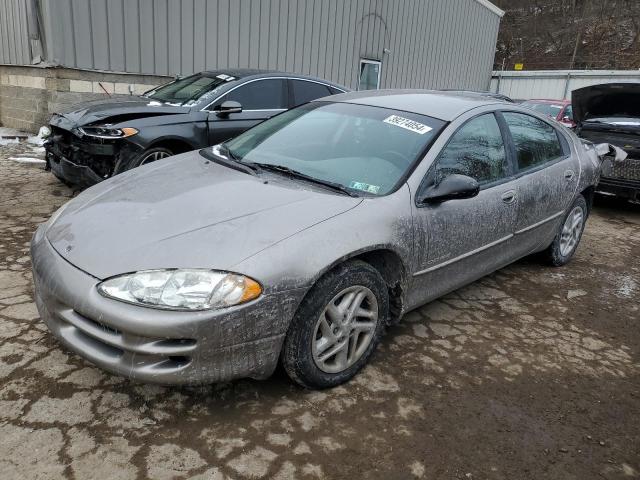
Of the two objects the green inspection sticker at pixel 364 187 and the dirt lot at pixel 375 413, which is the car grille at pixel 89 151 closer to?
the dirt lot at pixel 375 413

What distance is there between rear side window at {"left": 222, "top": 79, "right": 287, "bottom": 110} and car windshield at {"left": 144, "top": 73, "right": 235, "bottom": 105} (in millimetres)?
219

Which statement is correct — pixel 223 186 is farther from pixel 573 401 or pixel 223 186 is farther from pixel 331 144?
pixel 573 401

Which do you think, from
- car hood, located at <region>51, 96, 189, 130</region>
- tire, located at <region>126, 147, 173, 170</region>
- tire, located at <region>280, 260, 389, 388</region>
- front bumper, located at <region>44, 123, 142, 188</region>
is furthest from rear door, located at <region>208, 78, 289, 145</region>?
tire, located at <region>280, 260, 389, 388</region>

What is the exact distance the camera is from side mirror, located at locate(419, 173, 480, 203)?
9.16 feet

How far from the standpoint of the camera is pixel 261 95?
618 centimetres

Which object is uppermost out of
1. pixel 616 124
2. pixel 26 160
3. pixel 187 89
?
pixel 187 89

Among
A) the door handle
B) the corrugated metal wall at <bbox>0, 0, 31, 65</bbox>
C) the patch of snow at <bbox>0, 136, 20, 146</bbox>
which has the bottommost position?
the patch of snow at <bbox>0, 136, 20, 146</bbox>

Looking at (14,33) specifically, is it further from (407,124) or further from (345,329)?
(345,329)

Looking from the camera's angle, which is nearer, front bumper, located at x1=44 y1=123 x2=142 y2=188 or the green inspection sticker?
the green inspection sticker

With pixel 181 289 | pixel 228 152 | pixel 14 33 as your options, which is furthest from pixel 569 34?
pixel 181 289

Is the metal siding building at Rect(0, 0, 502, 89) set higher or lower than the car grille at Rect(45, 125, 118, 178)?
higher

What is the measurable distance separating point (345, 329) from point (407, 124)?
141 cm

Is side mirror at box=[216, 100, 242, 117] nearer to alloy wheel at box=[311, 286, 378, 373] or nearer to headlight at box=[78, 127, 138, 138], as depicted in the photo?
headlight at box=[78, 127, 138, 138]

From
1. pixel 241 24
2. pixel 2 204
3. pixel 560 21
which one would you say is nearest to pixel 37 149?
pixel 2 204
